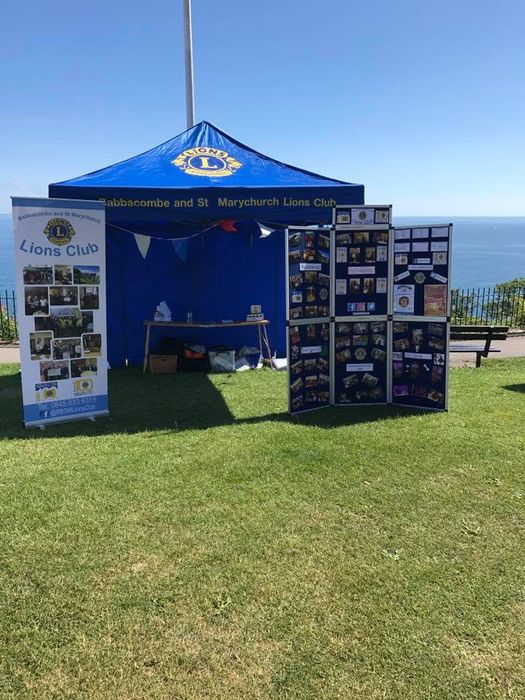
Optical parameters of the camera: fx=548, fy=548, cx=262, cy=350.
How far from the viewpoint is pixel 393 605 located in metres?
2.76

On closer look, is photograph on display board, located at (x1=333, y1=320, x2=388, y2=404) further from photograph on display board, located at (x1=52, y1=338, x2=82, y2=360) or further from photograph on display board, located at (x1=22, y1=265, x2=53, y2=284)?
photograph on display board, located at (x1=22, y1=265, x2=53, y2=284)

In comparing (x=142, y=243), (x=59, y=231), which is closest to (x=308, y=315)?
(x=59, y=231)

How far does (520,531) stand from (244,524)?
176 cm

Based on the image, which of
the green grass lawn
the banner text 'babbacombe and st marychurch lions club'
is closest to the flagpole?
the banner text 'babbacombe and st marychurch lions club'

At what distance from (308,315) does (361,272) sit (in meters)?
0.77

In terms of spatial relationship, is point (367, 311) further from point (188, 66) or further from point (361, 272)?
point (188, 66)

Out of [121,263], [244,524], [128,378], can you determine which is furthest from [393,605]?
[121,263]

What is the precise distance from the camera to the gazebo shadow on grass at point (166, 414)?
5492 mm

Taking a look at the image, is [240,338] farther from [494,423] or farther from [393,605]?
[393,605]

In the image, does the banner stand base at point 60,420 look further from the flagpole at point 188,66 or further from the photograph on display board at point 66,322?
the flagpole at point 188,66

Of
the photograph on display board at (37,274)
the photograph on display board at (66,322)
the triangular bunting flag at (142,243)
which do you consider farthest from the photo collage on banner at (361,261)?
the triangular bunting flag at (142,243)

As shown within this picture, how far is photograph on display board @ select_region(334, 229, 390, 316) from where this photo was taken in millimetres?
5961

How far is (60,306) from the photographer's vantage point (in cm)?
548

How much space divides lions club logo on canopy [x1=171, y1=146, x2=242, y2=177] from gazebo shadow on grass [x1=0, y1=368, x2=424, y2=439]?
9.38 ft
